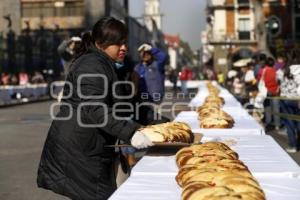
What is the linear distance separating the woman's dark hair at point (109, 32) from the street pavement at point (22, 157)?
135 inches

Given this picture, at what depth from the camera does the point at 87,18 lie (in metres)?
83.1

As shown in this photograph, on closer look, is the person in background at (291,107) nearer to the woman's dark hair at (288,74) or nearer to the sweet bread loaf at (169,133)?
the woman's dark hair at (288,74)

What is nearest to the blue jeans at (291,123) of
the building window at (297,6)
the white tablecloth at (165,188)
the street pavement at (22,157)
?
the street pavement at (22,157)

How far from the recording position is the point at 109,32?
4141 mm

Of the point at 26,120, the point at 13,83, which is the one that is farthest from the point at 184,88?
the point at 26,120

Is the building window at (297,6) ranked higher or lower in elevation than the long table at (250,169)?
higher

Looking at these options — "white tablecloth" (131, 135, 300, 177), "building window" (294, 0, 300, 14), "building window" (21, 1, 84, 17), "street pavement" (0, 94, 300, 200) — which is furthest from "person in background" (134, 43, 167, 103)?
"building window" (21, 1, 84, 17)

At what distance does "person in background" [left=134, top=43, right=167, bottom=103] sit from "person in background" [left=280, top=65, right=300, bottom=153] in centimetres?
324

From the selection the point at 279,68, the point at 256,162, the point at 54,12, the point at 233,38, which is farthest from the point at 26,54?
the point at 256,162

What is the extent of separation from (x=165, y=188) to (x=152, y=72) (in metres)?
5.57

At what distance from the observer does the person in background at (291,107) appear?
11.7m

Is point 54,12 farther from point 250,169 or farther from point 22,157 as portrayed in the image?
point 250,169

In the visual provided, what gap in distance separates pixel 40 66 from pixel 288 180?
166ft

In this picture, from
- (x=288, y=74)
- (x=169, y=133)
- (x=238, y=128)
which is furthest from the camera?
(x=288, y=74)
